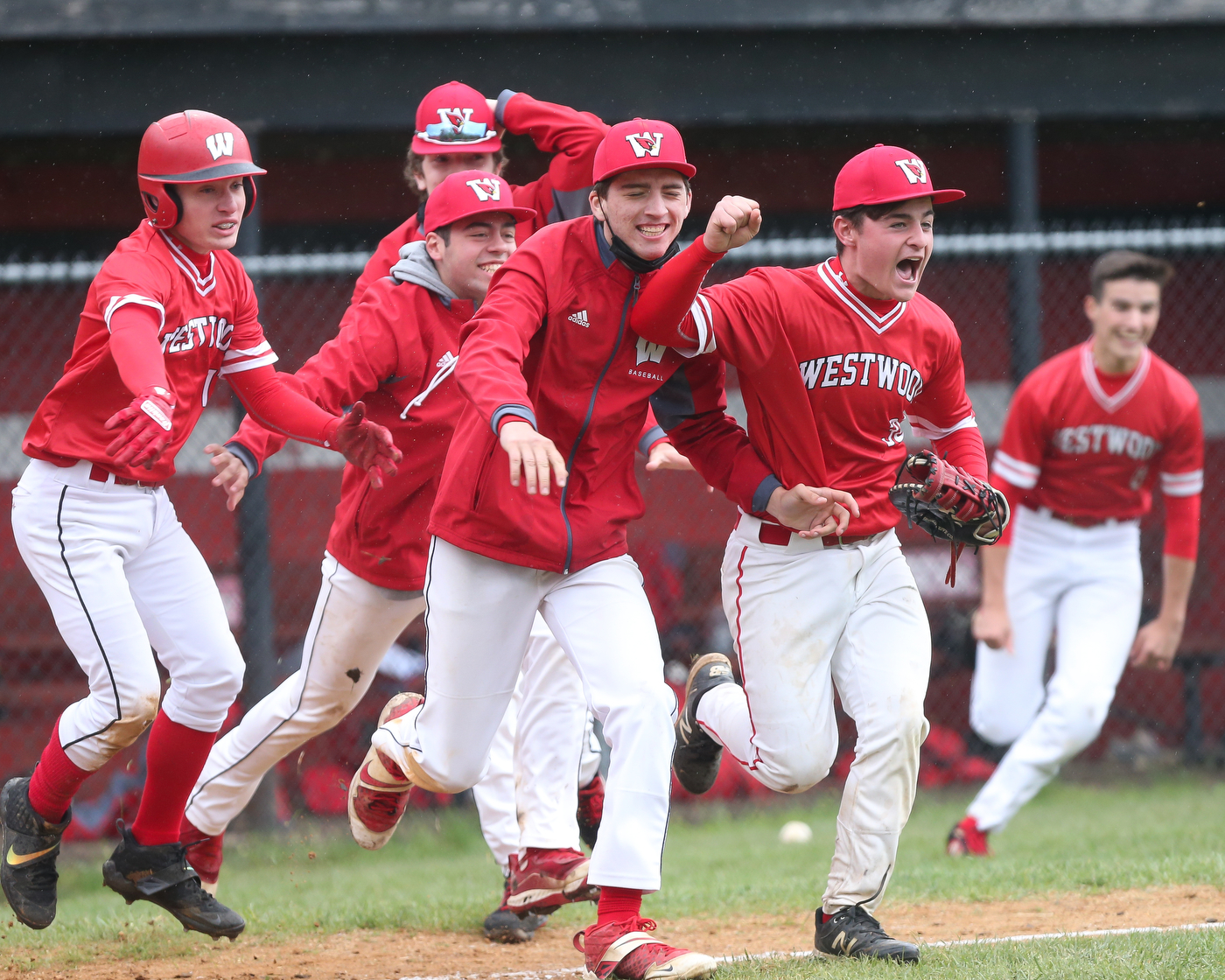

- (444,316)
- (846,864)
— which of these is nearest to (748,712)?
(846,864)

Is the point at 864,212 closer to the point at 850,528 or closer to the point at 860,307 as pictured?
the point at 860,307

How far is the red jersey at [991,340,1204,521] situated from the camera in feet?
21.0

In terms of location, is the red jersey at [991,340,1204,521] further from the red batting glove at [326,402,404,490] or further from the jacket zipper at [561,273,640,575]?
the red batting glove at [326,402,404,490]

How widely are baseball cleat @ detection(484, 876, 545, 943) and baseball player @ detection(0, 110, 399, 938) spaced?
0.84 metres

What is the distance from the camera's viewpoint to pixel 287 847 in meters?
6.71

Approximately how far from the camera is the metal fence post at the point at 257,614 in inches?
265

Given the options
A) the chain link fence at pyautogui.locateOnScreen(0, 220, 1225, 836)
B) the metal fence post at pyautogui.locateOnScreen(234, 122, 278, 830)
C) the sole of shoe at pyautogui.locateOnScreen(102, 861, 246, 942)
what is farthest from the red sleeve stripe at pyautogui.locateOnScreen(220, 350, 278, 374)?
the chain link fence at pyautogui.locateOnScreen(0, 220, 1225, 836)

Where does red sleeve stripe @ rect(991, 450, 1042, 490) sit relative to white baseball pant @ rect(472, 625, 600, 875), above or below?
above

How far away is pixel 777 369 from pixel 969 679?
18.3 feet

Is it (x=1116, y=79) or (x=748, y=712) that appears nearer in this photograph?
(x=748, y=712)

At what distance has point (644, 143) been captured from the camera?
11.9ft

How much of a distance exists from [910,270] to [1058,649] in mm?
3106

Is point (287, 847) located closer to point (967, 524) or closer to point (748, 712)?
point (748, 712)

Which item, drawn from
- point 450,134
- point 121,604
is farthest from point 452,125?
point 121,604
